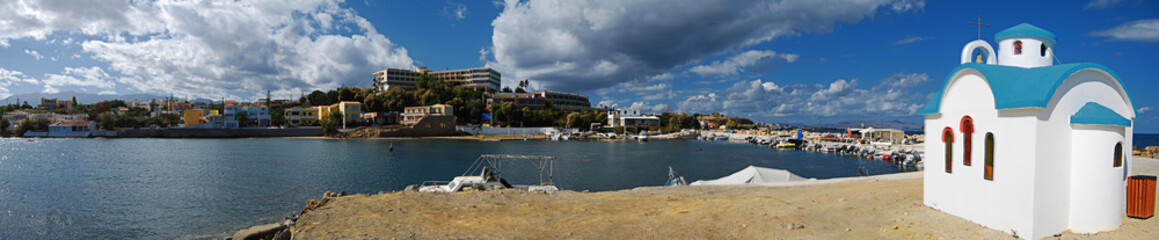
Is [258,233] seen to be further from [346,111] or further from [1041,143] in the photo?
[346,111]

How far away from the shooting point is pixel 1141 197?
9.45 metres

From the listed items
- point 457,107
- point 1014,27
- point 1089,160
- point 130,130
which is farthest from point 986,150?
point 130,130

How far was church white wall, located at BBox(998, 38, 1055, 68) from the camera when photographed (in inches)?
397

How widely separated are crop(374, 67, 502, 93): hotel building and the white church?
129 meters

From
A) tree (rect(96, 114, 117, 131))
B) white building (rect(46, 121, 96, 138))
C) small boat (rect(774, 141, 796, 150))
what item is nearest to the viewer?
small boat (rect(774, 141, 796, 150))

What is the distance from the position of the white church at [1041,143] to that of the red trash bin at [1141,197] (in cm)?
18

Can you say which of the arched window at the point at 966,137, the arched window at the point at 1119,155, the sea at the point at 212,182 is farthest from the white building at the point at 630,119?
the arched window at the point at 1119,155

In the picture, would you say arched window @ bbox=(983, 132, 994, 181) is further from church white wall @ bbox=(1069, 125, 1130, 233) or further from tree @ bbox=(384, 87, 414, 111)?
tree @ bbox=(384, 87, 414, 111)

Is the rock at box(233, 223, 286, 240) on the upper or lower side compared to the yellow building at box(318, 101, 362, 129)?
lower

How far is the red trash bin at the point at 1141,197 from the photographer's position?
30.6 feet

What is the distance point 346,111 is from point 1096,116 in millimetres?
107977

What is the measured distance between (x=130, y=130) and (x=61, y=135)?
13701 mm

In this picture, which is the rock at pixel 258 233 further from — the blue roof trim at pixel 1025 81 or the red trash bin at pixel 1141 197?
the red trash bin at pixel 1141 197

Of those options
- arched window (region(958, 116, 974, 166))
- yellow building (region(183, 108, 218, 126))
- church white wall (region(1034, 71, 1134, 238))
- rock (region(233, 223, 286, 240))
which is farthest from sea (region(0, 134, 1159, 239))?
yellow building (region(183, 108, 218, 126))
